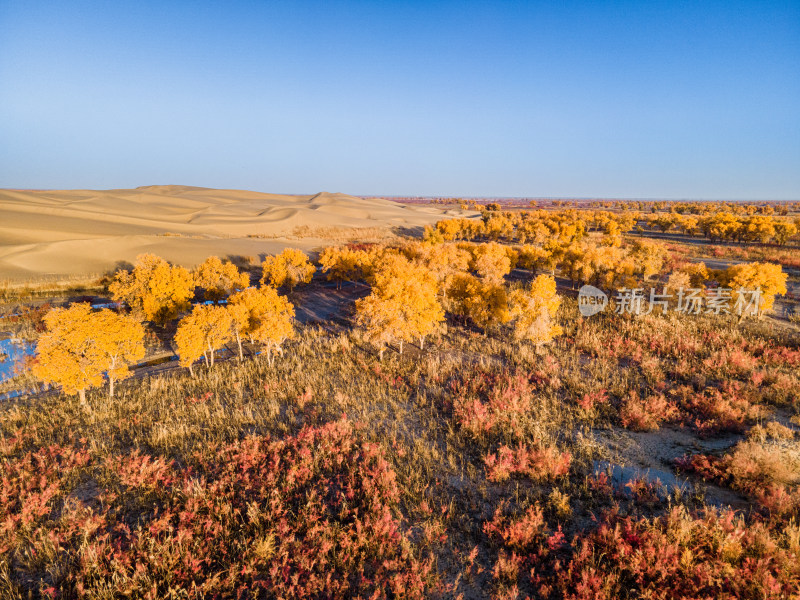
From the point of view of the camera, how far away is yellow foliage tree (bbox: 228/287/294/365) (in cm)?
2059

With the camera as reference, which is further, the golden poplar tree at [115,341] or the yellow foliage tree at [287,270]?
the yellow foliage tree at [287,270]

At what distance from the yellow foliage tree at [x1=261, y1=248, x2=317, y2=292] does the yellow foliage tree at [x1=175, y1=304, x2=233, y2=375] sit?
1830 cm

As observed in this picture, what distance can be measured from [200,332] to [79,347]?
197 inches

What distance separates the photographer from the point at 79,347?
51.8 feet

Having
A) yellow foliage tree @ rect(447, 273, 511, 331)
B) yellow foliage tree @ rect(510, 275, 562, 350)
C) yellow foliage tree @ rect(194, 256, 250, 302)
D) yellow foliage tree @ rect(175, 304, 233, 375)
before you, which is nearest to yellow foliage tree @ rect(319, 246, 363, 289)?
yellow foliage tree @ rect(194, 256, 250, 302)

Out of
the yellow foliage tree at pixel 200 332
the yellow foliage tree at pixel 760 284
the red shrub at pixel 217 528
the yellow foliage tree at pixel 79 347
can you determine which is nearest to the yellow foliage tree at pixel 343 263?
the yellow foliage tree at pixel 200 332

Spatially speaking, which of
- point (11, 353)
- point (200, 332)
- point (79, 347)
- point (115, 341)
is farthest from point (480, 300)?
point (11, 353)

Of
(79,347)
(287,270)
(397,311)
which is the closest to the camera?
(79,347)

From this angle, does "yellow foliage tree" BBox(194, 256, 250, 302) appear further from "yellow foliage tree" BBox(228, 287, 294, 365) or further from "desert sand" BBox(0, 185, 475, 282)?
"desert sand" BBox(0, 185, 475, 282)

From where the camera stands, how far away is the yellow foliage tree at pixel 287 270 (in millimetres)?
39000

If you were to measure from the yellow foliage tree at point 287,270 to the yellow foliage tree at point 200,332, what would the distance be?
1830cm

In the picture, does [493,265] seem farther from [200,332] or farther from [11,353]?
[11,353]

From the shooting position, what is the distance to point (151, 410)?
1565cm

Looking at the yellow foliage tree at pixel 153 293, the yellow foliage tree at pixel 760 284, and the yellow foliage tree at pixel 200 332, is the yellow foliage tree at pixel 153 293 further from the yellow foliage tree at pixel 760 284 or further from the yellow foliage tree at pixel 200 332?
the yellow foliage tree at pixel 760 284
